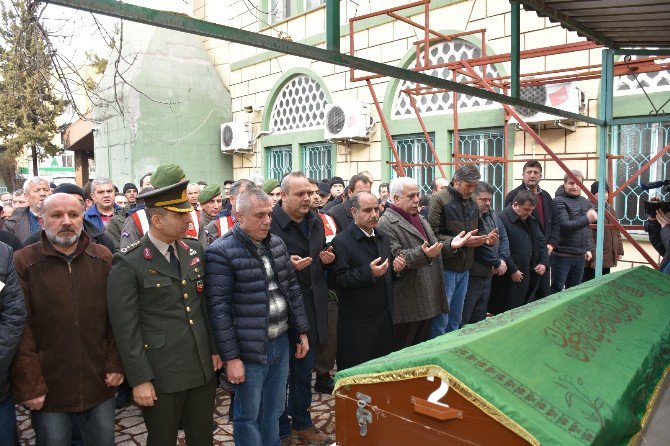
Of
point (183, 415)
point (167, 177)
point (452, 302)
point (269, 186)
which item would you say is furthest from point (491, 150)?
point (183, 415)

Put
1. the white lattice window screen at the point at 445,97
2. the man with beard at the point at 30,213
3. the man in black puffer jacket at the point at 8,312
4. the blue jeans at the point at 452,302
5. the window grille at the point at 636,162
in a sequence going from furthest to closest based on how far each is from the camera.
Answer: the white lattice window screen at the point at 445,97 < the window grille at the point at 636,162 < the man with beard at the point at 30,213 < the blue jeans at the point at 452,302 < the man in black puffer jacket at the point at 8,312

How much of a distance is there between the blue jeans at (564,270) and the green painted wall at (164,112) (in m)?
9.80

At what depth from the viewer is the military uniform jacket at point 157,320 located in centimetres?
252

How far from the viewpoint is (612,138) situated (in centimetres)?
718

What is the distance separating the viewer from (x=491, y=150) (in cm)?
844

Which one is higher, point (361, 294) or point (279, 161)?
point (279, 161)

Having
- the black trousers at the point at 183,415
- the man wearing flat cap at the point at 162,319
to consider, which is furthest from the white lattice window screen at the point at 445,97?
the black trousers at the point at 183,415

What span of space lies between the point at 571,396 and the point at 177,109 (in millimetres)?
12780

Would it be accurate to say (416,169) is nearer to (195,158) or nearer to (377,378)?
(195,158)

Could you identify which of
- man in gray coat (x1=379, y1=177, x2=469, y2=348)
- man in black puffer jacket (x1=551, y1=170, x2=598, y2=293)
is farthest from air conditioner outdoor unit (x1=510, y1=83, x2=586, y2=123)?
man in gray coat (x1=379, y1=177, x2=469, y2=348)

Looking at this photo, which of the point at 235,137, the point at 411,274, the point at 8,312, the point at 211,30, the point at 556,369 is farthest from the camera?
the point at 235,137

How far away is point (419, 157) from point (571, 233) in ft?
12.8

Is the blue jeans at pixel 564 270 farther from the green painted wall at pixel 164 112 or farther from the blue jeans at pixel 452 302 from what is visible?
the green painted wall at pixel 164 112

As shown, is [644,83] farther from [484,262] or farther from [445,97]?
[484,262]
